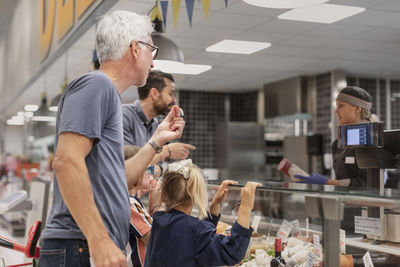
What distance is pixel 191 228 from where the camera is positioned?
1964 millimetres

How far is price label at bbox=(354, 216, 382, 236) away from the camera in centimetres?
204

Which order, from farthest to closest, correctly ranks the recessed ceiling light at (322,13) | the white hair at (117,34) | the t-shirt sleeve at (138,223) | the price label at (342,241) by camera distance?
the recessed ceiling light at (322,13)
the t-shirt sleeve at (138,223)
the price label at (342,241)
the white hair at (117,34)

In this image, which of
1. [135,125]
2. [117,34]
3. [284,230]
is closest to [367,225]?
[284,230]

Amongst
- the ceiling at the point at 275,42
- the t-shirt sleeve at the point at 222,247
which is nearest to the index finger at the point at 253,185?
the t-shirt sleeve at the point at 222,247

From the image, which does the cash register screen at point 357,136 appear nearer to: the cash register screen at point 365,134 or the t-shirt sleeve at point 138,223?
the cash register screen at point 365,134

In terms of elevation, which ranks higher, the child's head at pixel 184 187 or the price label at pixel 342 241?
the child's head at pixel 184 187

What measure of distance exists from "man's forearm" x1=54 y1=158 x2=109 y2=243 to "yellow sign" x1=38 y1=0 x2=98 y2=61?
3678mm

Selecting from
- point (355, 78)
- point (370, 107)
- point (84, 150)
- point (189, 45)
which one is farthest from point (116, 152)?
point (355, 78)

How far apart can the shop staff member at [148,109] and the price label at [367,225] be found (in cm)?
115

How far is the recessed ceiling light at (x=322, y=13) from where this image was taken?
5734 mm

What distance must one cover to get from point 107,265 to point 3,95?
14997mm

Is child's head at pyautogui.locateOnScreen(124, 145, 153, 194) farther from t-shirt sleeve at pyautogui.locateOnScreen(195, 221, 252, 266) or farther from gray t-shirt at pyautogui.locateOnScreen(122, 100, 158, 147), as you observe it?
t-shirt sleeve at pyautogui.locateOnScreen(195, 221, 252, 266)

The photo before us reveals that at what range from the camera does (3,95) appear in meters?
15.2

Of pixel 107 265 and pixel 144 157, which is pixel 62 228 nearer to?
pixel 107 265
